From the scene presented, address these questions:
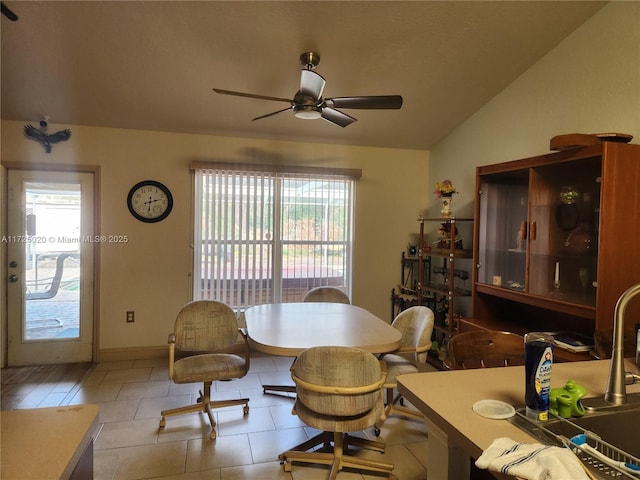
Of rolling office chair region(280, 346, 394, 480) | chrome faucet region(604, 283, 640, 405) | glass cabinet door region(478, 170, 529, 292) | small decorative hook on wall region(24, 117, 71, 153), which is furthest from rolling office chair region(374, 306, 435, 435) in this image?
small decorative hook on wall region(24, 117, 71, 153)

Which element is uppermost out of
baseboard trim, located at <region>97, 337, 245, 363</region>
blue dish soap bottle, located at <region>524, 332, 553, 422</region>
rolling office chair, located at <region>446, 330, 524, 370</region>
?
blue dish soap bottle, located at <region>524, 332, 553, 422</region>

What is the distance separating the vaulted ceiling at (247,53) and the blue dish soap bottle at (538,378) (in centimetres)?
220

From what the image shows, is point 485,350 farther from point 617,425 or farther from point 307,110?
point 307,110

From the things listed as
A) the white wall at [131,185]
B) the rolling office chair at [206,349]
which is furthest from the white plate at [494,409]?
the white wall at [131,185]

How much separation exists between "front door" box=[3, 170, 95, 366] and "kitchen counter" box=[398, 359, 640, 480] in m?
3.67

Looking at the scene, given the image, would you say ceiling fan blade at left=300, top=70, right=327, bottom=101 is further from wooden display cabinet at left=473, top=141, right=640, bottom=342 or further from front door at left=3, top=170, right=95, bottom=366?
front door at left=3, top=170, right=95, bottom=366

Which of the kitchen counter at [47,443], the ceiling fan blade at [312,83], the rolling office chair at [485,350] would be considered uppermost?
the ceiling fan blade at [312,83]

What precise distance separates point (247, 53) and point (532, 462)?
2862mm

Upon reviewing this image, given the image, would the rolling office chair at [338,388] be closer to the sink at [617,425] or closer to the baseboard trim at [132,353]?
the sink at [617,425]

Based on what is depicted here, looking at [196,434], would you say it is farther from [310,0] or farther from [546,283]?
[310,0]

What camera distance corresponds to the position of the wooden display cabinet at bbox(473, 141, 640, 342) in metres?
2.12

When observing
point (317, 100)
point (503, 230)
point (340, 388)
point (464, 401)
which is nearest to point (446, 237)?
point (503, 230)

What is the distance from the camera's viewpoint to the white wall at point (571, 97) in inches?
93.4

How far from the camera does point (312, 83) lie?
2311mm
